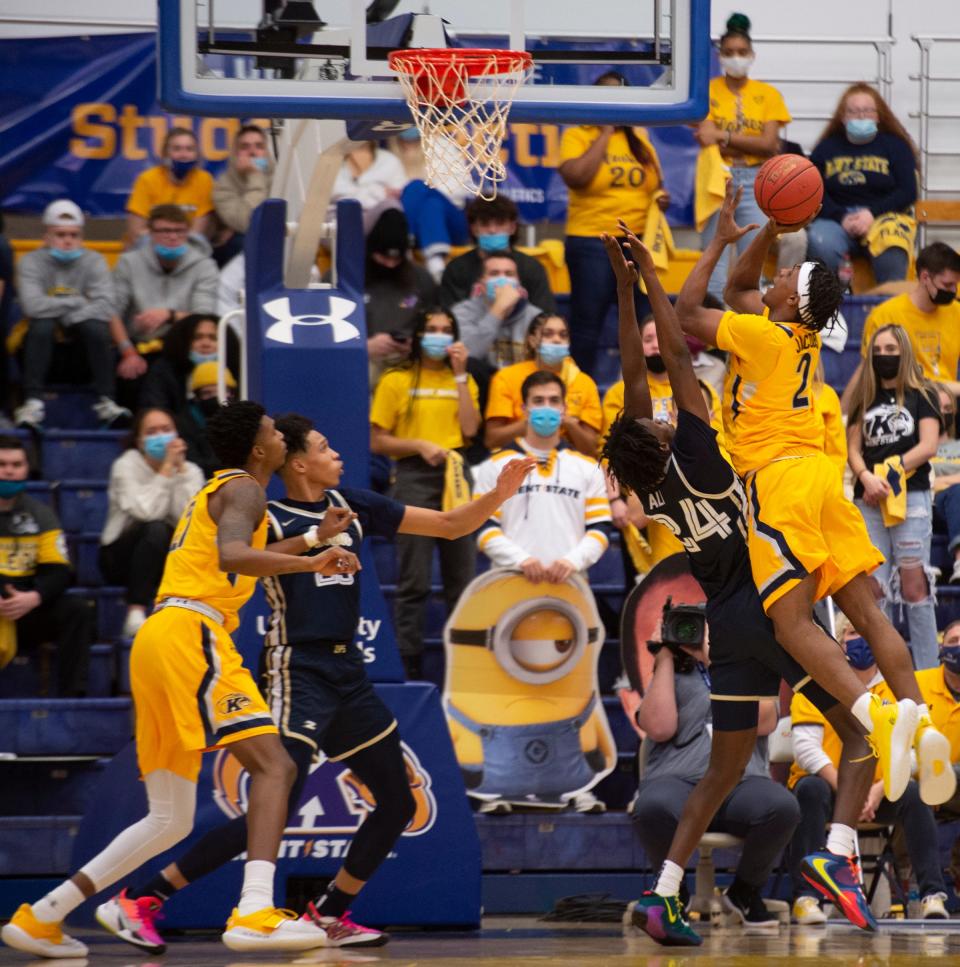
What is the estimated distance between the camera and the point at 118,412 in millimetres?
11734

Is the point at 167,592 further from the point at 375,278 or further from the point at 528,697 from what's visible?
the point at 375,278

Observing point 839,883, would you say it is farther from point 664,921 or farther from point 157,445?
point 157,445

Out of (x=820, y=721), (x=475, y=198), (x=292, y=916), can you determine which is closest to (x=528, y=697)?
(x=820, y=721)

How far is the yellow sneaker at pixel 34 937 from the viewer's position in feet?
22.5

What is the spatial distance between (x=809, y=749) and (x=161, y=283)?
17.9 ft

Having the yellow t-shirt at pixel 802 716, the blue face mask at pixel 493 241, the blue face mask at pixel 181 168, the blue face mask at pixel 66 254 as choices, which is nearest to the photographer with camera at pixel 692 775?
the yellow t-shirt at pixel 802 716

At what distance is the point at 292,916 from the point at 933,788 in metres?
2.47

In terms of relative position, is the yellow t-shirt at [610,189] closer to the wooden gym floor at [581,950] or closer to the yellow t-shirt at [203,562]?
the wooden gym floor at [581,950]

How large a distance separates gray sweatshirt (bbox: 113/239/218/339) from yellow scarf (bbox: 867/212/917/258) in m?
4.85

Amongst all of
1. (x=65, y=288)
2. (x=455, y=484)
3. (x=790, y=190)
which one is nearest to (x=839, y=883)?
(x=790, y=190)

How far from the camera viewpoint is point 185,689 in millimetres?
7074

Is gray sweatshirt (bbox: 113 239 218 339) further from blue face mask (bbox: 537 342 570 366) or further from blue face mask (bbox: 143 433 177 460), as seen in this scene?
blue face mask (bbox: 537 342 570 366)

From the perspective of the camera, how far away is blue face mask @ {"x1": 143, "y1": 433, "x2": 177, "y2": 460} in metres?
10.5

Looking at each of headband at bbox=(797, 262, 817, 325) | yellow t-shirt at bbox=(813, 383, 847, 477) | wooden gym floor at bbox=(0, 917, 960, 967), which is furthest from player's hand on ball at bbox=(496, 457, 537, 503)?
yellow t-shirt at bbox=(813, 383, 847, 477)
